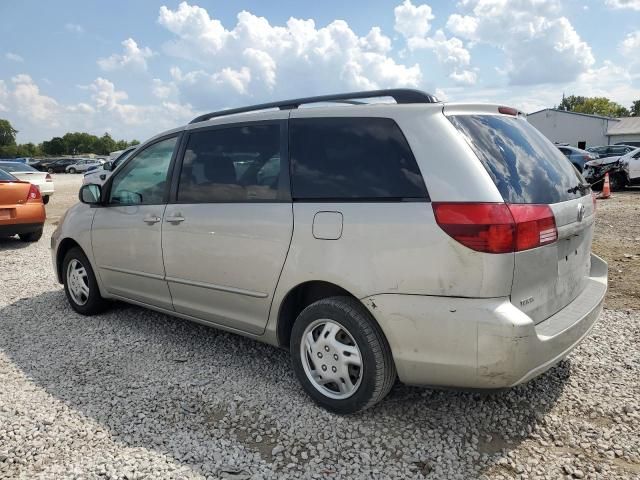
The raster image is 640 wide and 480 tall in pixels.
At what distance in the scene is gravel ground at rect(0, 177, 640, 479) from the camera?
8.55 ft

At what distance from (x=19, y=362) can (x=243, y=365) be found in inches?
70.4

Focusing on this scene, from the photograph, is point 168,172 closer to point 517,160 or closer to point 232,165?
point 232,165

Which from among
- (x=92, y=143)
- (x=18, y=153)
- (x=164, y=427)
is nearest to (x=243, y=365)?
(x=164, y=427)

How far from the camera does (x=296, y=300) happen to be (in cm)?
328

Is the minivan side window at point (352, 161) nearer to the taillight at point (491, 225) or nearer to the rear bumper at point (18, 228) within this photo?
the taillight at point (491, 225)

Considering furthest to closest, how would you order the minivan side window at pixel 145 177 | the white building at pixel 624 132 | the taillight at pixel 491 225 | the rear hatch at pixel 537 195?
the white building at pixel 624 132 → the minivan side window at pixel 145 177 → the rear hatch at pixel 537 195 → the taillight at pixel 491 225

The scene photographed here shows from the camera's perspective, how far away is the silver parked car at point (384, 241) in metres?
2.50

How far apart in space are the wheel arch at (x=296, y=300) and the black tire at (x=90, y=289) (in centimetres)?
241

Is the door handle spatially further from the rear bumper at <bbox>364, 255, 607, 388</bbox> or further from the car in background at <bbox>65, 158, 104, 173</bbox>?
the car in background at <bbox>65, 158, 104, 173</bbox>

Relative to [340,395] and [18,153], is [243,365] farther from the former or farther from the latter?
[18,153]

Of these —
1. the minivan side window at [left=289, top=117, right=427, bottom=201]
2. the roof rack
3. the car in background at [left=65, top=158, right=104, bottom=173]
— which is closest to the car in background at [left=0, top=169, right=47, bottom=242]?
the roof rack

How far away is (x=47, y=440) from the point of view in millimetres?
2871

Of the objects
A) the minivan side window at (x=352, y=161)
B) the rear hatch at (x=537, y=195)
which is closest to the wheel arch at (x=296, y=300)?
the minivan side window at (x=352, y=161)

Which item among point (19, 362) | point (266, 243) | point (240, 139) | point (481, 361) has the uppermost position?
point (240, 139)
